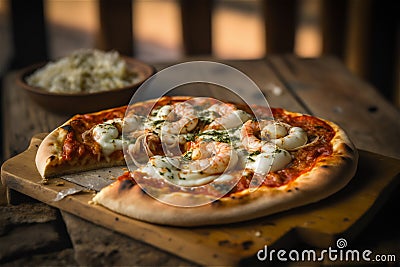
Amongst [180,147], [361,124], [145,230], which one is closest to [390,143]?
[361,124]

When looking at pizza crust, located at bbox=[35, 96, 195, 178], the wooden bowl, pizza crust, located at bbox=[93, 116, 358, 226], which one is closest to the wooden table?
the wooden bowl

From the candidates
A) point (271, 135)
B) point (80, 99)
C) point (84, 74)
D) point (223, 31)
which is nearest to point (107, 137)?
point (271, 135)

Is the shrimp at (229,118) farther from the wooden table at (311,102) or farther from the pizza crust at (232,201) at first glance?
the wooden table at (311,102)

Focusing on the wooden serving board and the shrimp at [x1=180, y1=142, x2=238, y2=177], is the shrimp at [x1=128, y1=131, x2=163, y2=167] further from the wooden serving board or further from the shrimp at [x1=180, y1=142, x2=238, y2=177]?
the wooden serving board

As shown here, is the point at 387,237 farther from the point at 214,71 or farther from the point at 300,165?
the point at 214,71

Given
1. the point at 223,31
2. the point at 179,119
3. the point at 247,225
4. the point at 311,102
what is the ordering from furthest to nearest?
the point at 223,31
the point at 311,102
the point at 179,119
the point at 247,225

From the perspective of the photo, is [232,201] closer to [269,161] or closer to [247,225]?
[247,225]

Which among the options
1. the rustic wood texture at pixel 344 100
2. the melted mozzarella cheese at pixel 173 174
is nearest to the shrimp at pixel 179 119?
the melted mozzarella cheese at pixel 173 174
